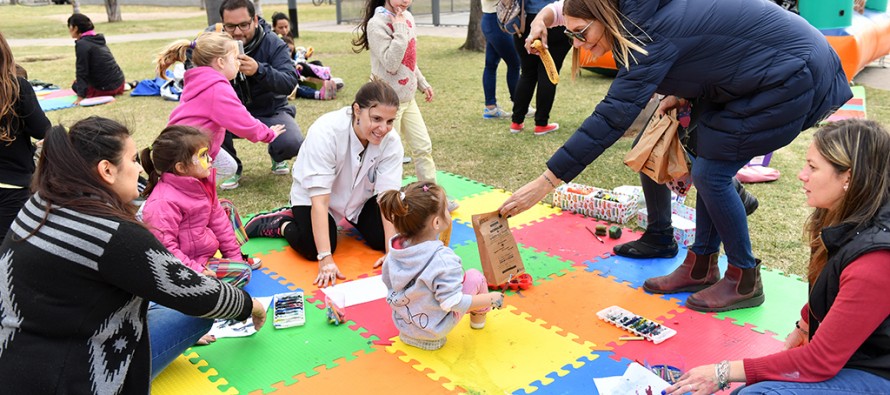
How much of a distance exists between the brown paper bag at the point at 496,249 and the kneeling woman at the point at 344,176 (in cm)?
73

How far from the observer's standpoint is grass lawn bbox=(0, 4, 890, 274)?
507cm

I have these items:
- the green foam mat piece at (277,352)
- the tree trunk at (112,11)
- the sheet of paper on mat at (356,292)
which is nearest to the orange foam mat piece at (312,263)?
the sheet of paper on mat at (356,292)

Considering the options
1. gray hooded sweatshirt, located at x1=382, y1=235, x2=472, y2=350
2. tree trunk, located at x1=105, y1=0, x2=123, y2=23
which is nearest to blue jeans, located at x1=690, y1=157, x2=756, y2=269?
gray hooded sweatshirt, located at x1=382, y1=235, x2=472, y2=350

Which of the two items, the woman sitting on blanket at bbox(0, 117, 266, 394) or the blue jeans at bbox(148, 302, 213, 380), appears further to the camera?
the blue jeans at bbox(148, 302, 213, 380)

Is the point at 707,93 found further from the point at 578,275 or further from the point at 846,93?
the point at 578,275

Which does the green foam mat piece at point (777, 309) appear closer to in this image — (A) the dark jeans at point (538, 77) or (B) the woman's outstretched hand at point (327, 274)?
(B) the woman's outstretched hand at point (327, 274)

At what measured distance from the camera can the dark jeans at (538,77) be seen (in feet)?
22.8

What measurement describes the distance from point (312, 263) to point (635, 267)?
2043 mm

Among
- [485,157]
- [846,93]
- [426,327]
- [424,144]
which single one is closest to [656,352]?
[426,327]

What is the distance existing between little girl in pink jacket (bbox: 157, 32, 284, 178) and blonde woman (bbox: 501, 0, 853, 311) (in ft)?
8.04

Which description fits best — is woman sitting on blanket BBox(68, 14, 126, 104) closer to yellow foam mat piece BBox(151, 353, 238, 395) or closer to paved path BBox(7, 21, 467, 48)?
yellow foam mat piece BBox(151, 353, 238, 395)

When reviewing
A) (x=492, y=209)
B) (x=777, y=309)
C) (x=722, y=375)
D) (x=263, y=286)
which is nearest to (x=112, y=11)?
(x=492, y=209)

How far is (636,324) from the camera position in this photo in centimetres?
353

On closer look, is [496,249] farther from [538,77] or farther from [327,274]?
[538,77]
